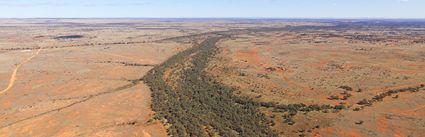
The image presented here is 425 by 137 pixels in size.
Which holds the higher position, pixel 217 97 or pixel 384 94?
pixel 384 94

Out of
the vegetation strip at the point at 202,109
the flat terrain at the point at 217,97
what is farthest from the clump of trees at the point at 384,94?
the vegetation strip at the point at 202,109

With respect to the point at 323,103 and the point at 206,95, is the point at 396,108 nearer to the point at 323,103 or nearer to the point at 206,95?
the point at 323,103

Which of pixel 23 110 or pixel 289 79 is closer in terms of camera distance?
pixel 23 110

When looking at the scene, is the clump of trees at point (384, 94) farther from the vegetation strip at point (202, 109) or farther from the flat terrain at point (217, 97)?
the vegetation strip at point (202, 109)

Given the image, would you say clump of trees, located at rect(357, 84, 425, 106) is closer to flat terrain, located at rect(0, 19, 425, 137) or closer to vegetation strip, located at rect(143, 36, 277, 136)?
flat terrain, located at rect(0, 19, 425, 137)

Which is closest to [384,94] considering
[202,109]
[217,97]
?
[217,97]

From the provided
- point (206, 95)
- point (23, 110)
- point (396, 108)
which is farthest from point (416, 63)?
point (23, 110)

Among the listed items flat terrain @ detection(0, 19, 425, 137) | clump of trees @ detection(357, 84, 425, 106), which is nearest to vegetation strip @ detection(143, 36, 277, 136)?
flat terrain @ detection(0, 19, 425, 137)

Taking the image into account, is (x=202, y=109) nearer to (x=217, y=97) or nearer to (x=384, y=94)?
(x=217, y=97)
